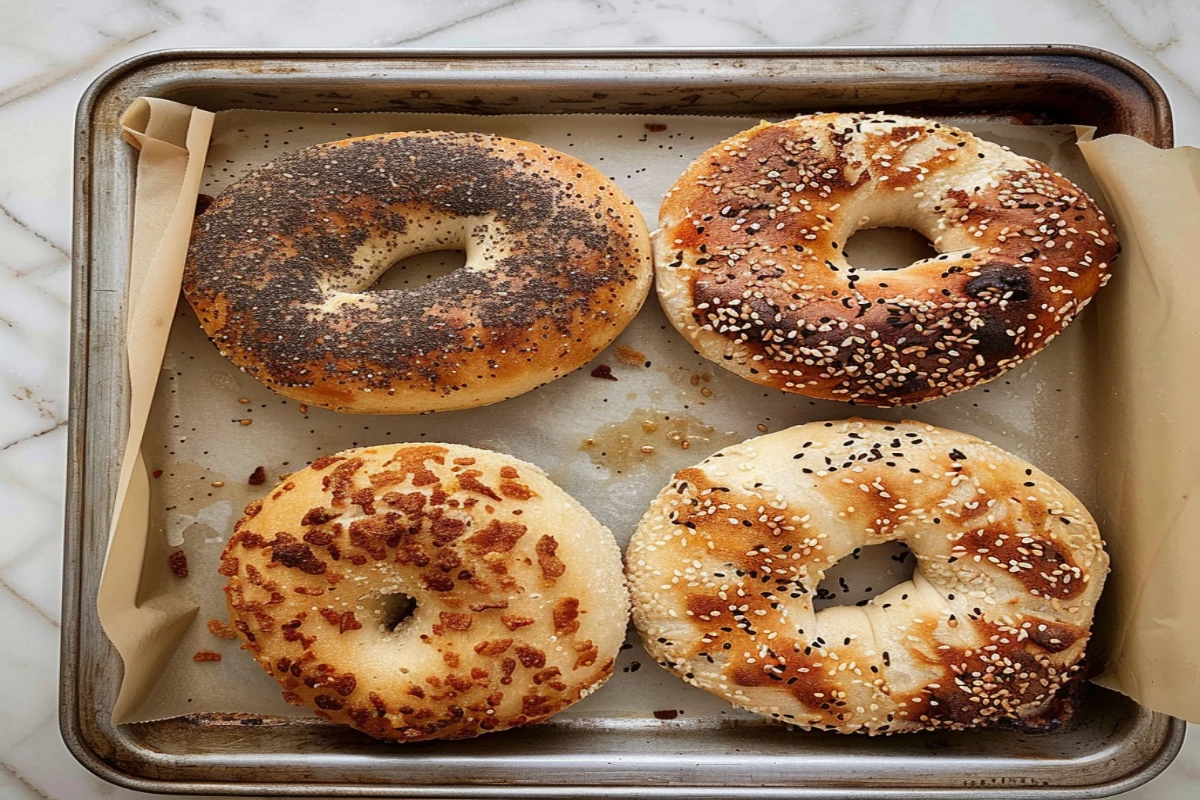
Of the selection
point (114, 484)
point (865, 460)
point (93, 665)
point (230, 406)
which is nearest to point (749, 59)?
point (865, 460)

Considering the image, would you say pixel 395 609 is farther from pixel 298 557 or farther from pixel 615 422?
pixel 615 422

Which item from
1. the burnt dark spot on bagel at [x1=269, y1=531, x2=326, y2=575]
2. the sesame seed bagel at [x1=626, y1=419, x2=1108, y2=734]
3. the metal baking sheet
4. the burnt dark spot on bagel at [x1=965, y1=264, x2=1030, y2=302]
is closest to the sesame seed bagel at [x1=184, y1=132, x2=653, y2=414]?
the metal baking sheet

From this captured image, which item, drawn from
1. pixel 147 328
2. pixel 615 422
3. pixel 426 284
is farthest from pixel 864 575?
pixel 147 328

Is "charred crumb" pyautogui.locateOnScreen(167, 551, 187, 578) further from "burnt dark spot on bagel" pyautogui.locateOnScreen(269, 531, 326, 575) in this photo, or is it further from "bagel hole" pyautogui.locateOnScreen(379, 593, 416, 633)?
"bagel hole" pyautogui.locateOnScreen(379, 593, 416, 633)

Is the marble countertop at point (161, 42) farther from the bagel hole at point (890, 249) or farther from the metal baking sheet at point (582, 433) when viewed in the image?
the bagel hole at point (890, 249)

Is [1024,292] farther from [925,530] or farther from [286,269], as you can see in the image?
[286,269]
